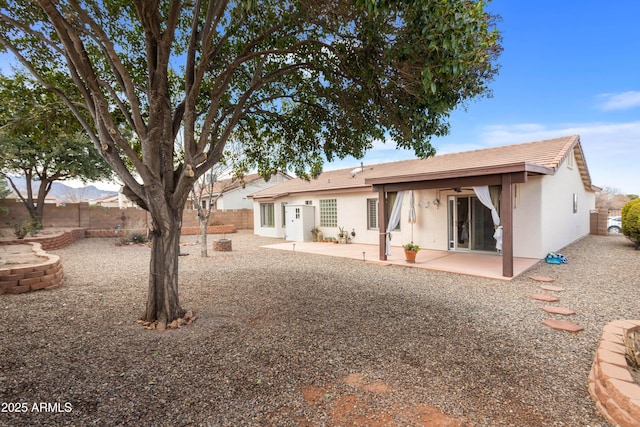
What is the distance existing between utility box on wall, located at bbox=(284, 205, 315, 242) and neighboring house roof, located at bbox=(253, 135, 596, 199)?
1.06m

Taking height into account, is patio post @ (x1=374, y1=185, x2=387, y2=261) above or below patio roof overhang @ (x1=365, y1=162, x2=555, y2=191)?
below

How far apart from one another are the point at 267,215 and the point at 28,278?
45.8 feet

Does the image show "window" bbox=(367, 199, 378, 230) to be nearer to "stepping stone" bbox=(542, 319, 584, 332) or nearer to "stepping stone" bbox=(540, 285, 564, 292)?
"stepping stone" bbox=(540, 285, 564, 292)

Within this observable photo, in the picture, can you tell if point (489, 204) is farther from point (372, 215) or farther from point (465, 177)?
point (372, 215)

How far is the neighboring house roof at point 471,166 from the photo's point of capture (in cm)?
771

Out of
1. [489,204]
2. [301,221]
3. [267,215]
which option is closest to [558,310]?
[489,204]

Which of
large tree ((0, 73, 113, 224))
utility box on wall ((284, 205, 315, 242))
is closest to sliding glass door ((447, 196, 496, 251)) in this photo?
utility box on wall ((284, 205, 315, 242))

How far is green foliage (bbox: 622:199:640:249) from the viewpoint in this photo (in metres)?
10.7

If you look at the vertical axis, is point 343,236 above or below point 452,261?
above

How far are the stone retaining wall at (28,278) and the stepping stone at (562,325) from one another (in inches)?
352

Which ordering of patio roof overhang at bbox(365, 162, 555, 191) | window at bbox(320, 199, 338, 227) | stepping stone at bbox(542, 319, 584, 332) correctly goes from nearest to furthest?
1. stepping stone at bbox(542, 319, 584, 332)
2. patio roof overhang at bbox(365, 162, 555, 191)
3. window at bbox(320, 199, 338, 227)

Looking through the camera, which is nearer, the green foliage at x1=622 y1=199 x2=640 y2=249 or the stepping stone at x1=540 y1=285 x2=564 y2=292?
the stepping stone at x1=540 y1=285 x2=564 y2=292

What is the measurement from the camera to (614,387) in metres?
2.47

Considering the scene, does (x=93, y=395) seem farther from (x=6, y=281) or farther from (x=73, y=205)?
(x=73, y=205)
